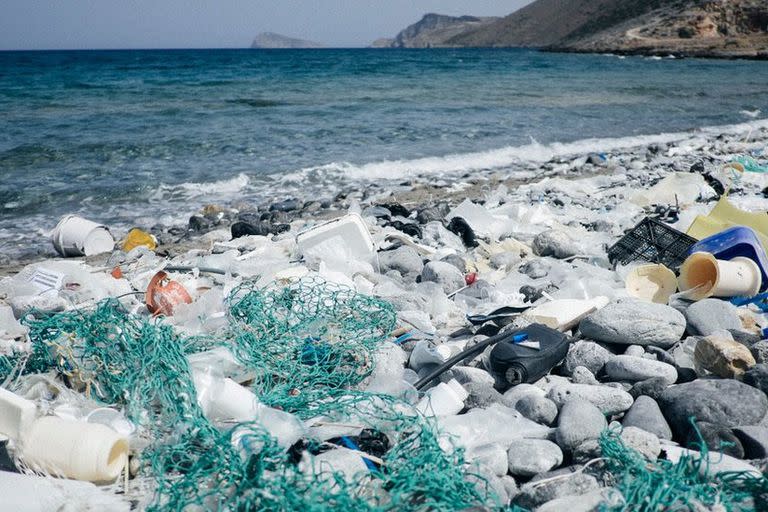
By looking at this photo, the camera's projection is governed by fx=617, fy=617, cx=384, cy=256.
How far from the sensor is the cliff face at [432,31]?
138 meters

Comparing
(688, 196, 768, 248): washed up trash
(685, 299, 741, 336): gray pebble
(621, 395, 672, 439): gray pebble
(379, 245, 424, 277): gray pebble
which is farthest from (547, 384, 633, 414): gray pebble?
(688, 196, 768, 248): washed up trash

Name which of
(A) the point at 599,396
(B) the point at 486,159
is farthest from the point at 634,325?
(B) the point at 486,159

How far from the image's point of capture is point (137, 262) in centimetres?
534

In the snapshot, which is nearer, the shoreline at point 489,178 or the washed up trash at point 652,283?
the washed up trash at point 652,283

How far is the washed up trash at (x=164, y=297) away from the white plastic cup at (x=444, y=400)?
169 cm

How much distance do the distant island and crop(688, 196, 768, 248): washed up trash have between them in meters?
48.2

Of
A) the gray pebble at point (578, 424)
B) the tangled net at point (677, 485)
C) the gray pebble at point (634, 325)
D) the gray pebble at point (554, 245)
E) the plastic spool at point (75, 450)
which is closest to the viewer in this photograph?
the tangled net at point (677, 485)

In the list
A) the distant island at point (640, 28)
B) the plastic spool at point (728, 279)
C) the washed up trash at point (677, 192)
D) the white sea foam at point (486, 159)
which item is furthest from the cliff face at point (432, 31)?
the plastic spool at point (728, 279)

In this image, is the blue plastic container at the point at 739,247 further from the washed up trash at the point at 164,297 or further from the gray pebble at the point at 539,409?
the washed up trash at the point at 164,297

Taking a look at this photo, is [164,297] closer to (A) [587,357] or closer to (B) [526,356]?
(B) [526,356]

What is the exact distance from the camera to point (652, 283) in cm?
392

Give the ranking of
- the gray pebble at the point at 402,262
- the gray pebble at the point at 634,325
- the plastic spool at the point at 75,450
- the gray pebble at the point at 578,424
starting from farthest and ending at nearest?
the gray pebble at the point at 402,262
the gray pebble at the point at 634,325
the gray pebble at the point at 578,424
the plastic spool at the point at 75,450

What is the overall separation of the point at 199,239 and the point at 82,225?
1.15 m

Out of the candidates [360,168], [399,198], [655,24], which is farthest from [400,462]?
[655,24]
